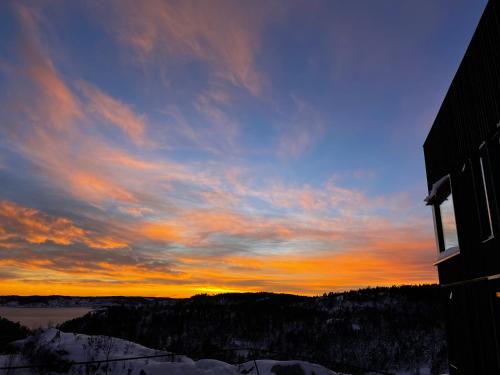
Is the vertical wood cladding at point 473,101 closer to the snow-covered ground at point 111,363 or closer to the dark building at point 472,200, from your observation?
the dark building at point 472,200

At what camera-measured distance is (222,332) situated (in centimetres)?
3803

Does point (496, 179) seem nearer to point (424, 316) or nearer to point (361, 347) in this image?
point (361, 347)

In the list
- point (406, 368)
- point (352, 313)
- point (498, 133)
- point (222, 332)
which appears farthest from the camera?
point (352, 313)

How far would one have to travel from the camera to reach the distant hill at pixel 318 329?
26141 millimetres

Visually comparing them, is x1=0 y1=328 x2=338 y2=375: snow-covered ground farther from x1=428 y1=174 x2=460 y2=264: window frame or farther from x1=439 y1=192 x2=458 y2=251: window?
x1=439 y1=192 x2=458 y2=251: window

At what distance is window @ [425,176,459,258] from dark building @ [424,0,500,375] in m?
0.03

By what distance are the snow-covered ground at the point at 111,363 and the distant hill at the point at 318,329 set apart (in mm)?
5380

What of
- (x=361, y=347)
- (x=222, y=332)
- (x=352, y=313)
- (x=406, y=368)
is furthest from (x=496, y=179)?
(x=352, y=313)

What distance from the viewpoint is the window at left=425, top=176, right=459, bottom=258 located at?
12.2 metres

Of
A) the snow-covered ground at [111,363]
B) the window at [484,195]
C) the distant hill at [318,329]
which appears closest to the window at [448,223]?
the window at [484,195]

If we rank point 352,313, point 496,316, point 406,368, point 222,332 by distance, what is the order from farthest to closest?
point 352,313
point 222,332
point 406,368
point 496,316

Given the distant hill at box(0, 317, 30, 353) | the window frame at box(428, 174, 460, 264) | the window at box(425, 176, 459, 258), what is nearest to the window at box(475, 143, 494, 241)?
the window at box(425, 176, 459, 258)

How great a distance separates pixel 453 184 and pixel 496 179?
3175 mm

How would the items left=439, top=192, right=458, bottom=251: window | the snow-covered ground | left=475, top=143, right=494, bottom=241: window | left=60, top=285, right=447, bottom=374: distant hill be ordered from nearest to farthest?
left=475, top=143, right=494, bottom=241: window < the snow-covered ground < left=439, top=192, right=458, bottom=251: window < left=60, top=285, right=447, bottom=374: distant hill
